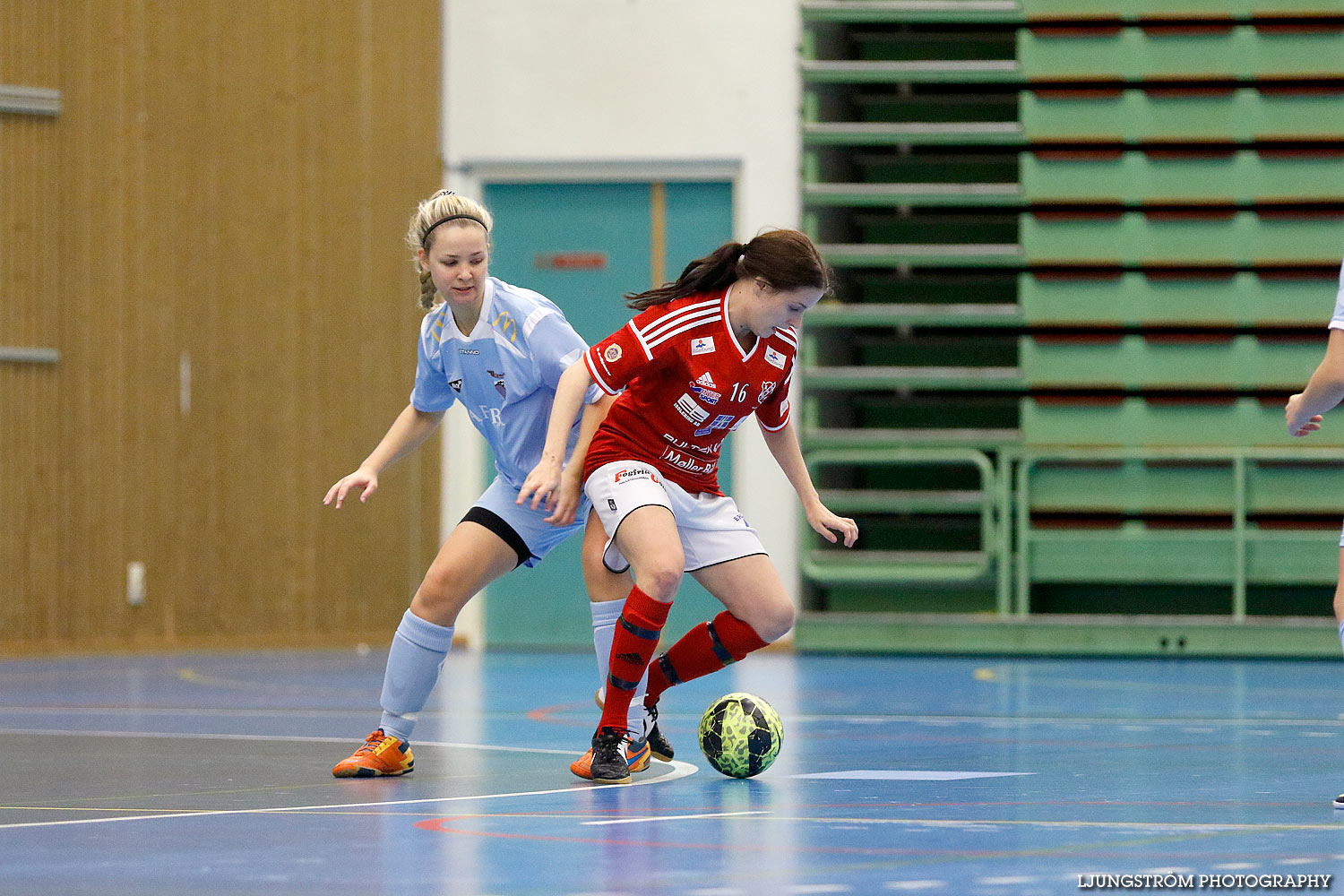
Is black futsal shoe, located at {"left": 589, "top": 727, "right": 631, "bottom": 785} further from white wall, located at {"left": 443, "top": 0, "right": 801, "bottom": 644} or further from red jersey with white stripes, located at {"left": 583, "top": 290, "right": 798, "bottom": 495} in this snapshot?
white wall, located at {"left": 443, "top": 0, "right": 801, "bottom": 644}

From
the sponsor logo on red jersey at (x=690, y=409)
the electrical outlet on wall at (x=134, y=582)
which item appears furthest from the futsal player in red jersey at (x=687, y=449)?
the electrical outlet on wall at (x=134, y=582)

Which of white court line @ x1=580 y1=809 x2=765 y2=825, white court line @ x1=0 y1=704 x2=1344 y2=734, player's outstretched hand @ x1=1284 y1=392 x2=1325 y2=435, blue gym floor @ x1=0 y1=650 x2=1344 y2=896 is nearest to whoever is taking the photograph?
blue gym floor @ x1=0 y1=650 x2=1344 y2=896

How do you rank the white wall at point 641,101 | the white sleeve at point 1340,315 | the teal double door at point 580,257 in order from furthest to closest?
the teal double door at point 580,257 < the white wall at point 641,101 < the white sleeve at point 1340,315

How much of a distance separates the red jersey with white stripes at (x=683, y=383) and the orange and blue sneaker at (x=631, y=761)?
75cm

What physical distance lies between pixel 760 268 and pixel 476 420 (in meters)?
1.11

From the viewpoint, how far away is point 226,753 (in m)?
5.89


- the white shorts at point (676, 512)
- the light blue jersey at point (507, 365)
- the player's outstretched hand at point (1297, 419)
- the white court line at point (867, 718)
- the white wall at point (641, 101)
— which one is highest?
the white wall at point (641, 101)

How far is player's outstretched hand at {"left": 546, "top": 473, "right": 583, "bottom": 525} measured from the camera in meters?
5.12

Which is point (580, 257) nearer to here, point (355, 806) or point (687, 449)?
point (687, 449)

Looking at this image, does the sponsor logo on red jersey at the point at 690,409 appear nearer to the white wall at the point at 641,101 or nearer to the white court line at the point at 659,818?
the white court line at the point at 659,818

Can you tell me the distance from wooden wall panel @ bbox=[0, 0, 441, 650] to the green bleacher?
2.93 metres

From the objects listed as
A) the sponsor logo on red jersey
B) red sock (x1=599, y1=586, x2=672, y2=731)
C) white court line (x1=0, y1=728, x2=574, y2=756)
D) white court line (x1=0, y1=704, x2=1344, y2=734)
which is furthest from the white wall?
red sock (x1=599, y1=586, x2=672, y2=731)

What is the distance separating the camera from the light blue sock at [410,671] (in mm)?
5293

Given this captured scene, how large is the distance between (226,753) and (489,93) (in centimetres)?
805
